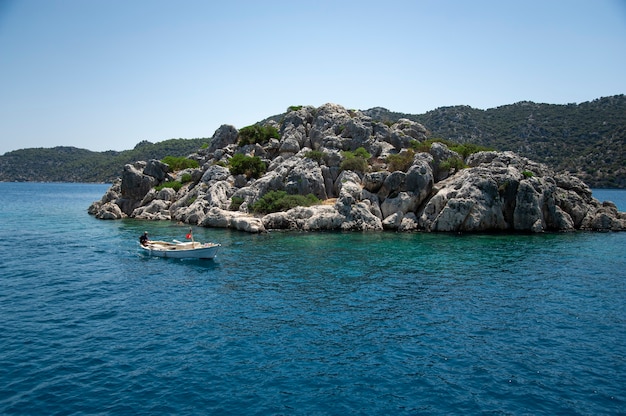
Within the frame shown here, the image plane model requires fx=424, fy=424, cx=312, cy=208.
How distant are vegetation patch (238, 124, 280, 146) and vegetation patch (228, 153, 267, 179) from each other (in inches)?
409

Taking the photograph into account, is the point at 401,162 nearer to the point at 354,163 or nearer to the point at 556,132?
the point at 354,163

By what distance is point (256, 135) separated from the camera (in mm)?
78250

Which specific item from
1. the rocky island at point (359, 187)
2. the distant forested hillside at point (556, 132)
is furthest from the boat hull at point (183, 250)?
the distant forested hillside at point (556, 132)

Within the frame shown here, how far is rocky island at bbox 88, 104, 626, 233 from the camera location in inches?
2055

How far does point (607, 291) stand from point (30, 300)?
121 ft

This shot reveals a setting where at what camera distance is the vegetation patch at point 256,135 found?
255 ft

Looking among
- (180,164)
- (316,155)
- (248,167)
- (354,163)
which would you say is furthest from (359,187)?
(180,164)

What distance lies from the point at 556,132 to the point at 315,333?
165772 millimetres

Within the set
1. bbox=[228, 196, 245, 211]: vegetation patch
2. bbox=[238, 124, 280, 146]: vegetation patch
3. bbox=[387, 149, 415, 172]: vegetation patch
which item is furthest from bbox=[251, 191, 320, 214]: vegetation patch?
bbox=[238, 124, 280, 146]: vegetation patch

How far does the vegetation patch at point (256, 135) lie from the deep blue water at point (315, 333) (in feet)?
137

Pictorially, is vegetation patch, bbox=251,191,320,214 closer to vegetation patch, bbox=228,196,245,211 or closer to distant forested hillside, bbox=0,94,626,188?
vegetation patch, bbox=228,196,245,211

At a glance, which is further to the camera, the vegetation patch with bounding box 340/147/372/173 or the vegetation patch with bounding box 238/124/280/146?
the vegetation patch with bounding box 238/124/280/146

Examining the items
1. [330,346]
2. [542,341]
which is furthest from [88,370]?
[542,341]

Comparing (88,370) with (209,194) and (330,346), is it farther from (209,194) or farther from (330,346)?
(209,194)
